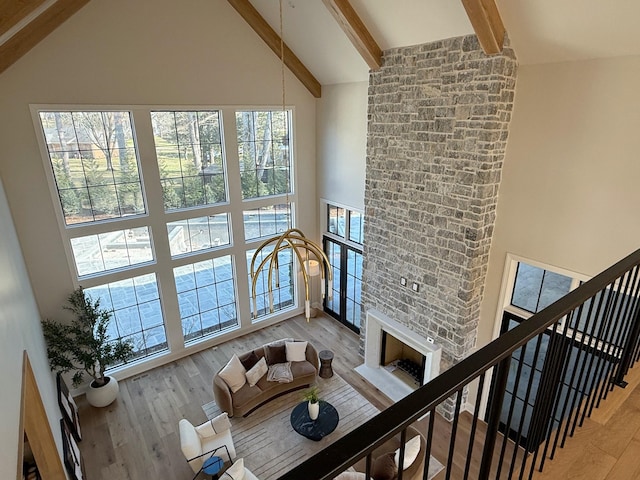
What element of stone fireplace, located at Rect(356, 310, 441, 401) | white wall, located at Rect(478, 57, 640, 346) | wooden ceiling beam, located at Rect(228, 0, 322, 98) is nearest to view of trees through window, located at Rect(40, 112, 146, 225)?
wooden ceiling beam, located at Rect(228, 0, 322, 98)

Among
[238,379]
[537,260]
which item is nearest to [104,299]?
[238,379]

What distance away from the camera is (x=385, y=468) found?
4477 millimetres

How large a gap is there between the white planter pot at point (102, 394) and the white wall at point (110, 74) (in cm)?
140

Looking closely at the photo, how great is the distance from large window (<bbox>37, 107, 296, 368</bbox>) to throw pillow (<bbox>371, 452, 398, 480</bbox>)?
138 inches

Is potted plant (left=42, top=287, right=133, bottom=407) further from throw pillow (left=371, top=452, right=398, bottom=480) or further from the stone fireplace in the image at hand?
throw pillow (left=371, top=452, right=398, bottom=480)

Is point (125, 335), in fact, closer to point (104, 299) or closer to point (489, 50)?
point (104, 299)

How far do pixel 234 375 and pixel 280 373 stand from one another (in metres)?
0.78

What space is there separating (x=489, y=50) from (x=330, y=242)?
5029 mm

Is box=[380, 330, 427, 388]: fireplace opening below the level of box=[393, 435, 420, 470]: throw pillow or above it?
below

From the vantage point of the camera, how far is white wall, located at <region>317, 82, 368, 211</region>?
273 inches

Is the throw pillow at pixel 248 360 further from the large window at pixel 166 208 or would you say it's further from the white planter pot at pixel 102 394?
the white planter pot at pixel 102 394

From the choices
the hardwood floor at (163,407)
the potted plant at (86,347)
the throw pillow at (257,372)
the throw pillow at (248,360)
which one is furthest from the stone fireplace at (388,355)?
the potted plant at (86,347)

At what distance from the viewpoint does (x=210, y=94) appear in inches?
261

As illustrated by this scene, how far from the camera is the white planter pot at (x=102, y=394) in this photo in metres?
6.20
